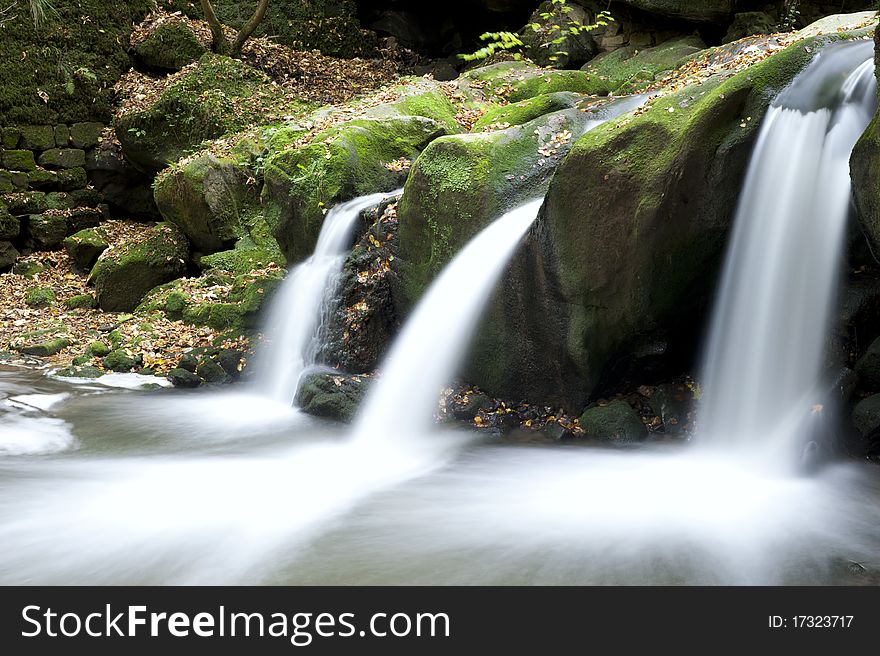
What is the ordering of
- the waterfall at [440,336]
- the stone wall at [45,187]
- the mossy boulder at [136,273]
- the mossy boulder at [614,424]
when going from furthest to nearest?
1. the stone wall at [45,187]
2. the mossy boulder at [136,273]
3. the waterfall at [440,336]
4. the mossy boulder at [614,424]

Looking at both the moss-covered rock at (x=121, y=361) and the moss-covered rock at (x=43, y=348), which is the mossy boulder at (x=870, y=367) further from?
the moss-covered rock at (x=43, y=348)

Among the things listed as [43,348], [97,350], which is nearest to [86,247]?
[43,348]

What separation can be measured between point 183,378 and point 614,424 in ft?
16.3

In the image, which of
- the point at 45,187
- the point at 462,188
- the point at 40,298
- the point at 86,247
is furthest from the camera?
the point at 45,187

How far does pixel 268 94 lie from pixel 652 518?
40.0 ft

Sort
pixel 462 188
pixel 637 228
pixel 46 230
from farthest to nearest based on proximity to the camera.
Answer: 1. pixel 46 230
2. pixel 462 188
3. pixel 637 228

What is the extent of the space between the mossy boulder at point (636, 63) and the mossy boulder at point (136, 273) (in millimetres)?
7317

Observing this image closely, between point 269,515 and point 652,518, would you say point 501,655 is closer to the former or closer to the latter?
point 652,518

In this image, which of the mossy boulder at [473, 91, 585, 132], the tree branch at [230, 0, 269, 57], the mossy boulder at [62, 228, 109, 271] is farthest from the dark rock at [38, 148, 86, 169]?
the mossy boulder at [473, 91, 585, 132]

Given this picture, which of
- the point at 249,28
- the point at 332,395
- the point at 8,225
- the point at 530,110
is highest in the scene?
the point at 249,28

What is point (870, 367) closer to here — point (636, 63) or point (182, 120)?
point (636, 63)

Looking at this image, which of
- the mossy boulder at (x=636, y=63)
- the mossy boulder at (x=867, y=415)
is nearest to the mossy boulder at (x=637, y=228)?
the mossy boulder at (x=867, y=415)

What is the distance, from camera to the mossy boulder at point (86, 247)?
12.9 m

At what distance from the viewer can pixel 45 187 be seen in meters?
14.1
